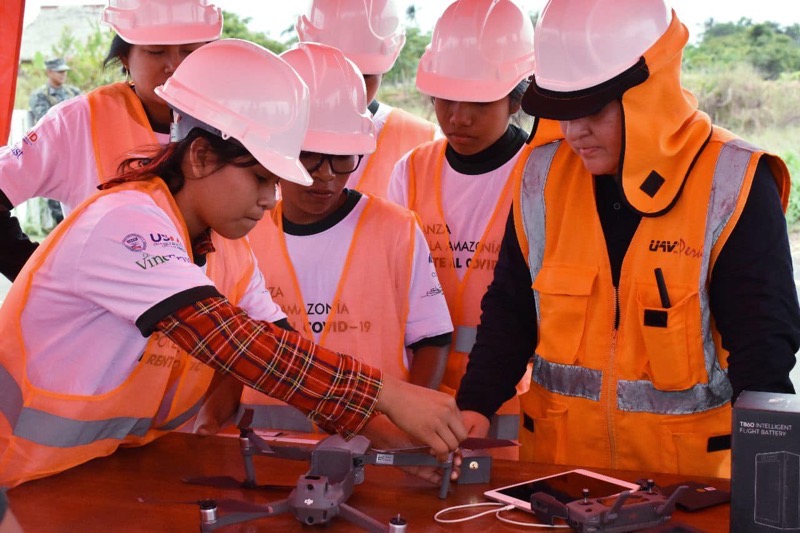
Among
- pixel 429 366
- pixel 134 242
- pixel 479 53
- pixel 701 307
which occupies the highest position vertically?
pixel 479 53

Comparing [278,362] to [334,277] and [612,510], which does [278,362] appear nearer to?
[612,510]

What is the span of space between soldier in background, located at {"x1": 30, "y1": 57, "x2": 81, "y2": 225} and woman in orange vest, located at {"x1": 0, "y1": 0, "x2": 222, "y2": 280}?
16.8ft

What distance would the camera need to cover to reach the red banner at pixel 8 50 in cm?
329

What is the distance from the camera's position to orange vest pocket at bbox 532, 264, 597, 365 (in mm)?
2225

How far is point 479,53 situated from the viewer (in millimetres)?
3031

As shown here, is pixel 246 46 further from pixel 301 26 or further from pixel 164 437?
pixel 301 26

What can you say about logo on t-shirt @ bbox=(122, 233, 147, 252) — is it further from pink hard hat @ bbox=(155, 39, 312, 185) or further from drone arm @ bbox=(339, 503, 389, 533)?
drone arm @ bbox=(339, 503, 389, 533)

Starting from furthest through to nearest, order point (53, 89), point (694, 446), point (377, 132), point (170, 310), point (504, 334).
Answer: point (53, 89), point (377, 132), point (504, 334), point (694, 446), point (170, 310)

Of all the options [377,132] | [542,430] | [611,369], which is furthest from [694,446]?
[377,132]

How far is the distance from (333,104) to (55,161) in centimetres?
96

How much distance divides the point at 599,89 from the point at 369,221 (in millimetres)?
934

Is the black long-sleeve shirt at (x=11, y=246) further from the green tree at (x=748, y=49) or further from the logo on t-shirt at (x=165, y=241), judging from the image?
the green tree at (x=748, y=49)

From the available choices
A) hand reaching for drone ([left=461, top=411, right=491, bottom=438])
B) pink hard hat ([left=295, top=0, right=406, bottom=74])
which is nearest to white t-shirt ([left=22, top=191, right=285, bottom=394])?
hand reaching for drone ([left=461, top=411, right=491, bottom=438])

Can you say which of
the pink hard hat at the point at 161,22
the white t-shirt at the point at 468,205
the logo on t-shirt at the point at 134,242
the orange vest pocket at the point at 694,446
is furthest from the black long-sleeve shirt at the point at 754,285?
the pink hard hat at the point at 161,22
